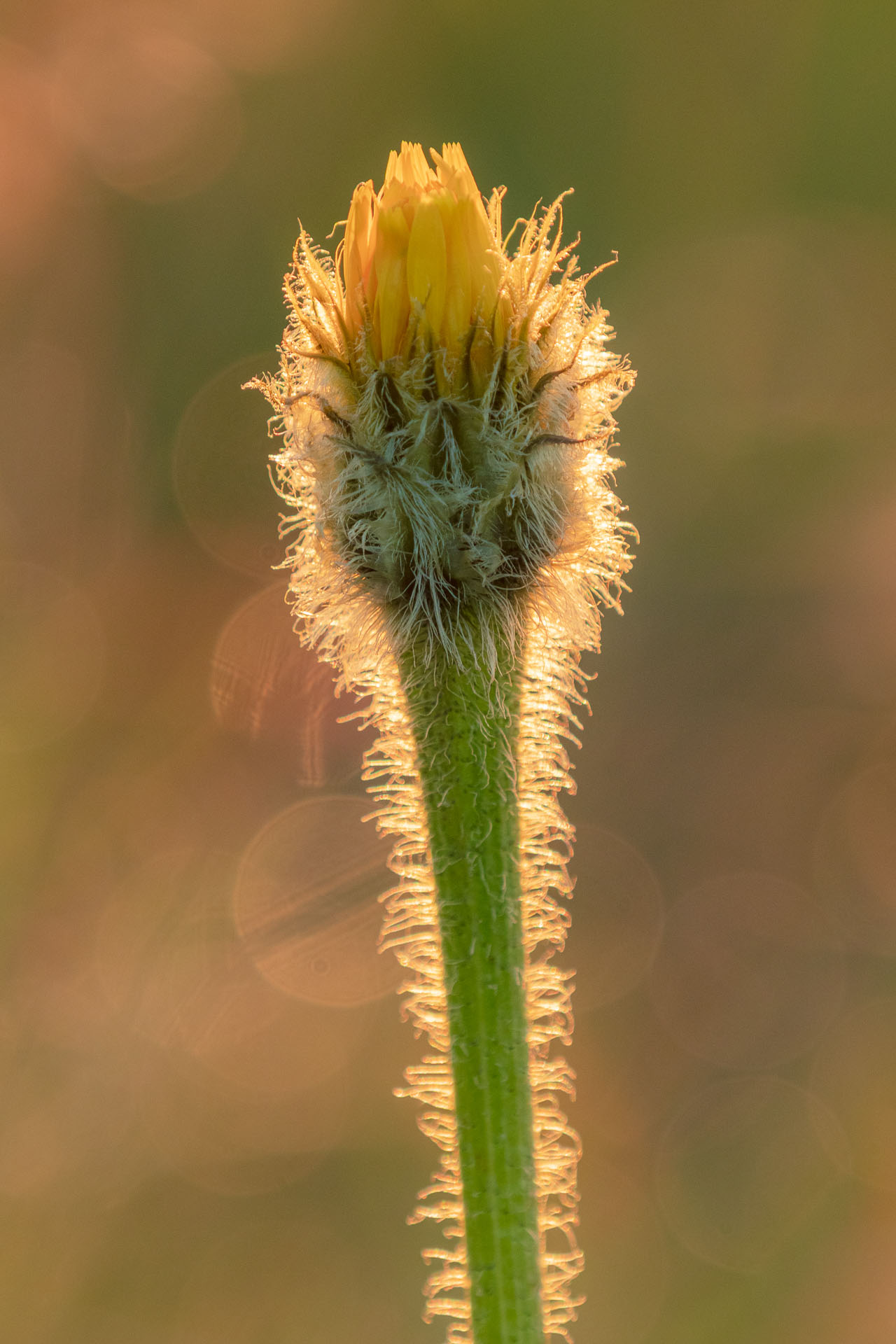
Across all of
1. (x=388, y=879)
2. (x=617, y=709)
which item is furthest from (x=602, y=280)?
(x=388, y=879)

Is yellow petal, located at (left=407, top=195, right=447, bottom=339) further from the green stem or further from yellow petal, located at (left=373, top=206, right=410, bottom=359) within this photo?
the green stem

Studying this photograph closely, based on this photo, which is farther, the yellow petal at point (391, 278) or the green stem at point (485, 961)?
the green stem at point (485, 961)

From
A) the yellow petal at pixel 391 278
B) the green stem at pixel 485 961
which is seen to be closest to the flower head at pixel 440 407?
the yellow petal at pixel 391 278

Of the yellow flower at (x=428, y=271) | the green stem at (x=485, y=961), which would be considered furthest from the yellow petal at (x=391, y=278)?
the green stem at (x=485, y=961)

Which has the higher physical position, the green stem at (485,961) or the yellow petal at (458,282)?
the yellow petal at (458,282)

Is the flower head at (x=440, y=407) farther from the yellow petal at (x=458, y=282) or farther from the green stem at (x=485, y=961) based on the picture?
the green stem at (x=485, y=961)

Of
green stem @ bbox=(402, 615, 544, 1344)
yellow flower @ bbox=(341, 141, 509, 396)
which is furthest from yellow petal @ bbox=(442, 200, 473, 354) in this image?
green stem @ bbox=(402, 615, 544, 1344)

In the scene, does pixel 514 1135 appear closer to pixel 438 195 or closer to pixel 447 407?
pixel 447 407
